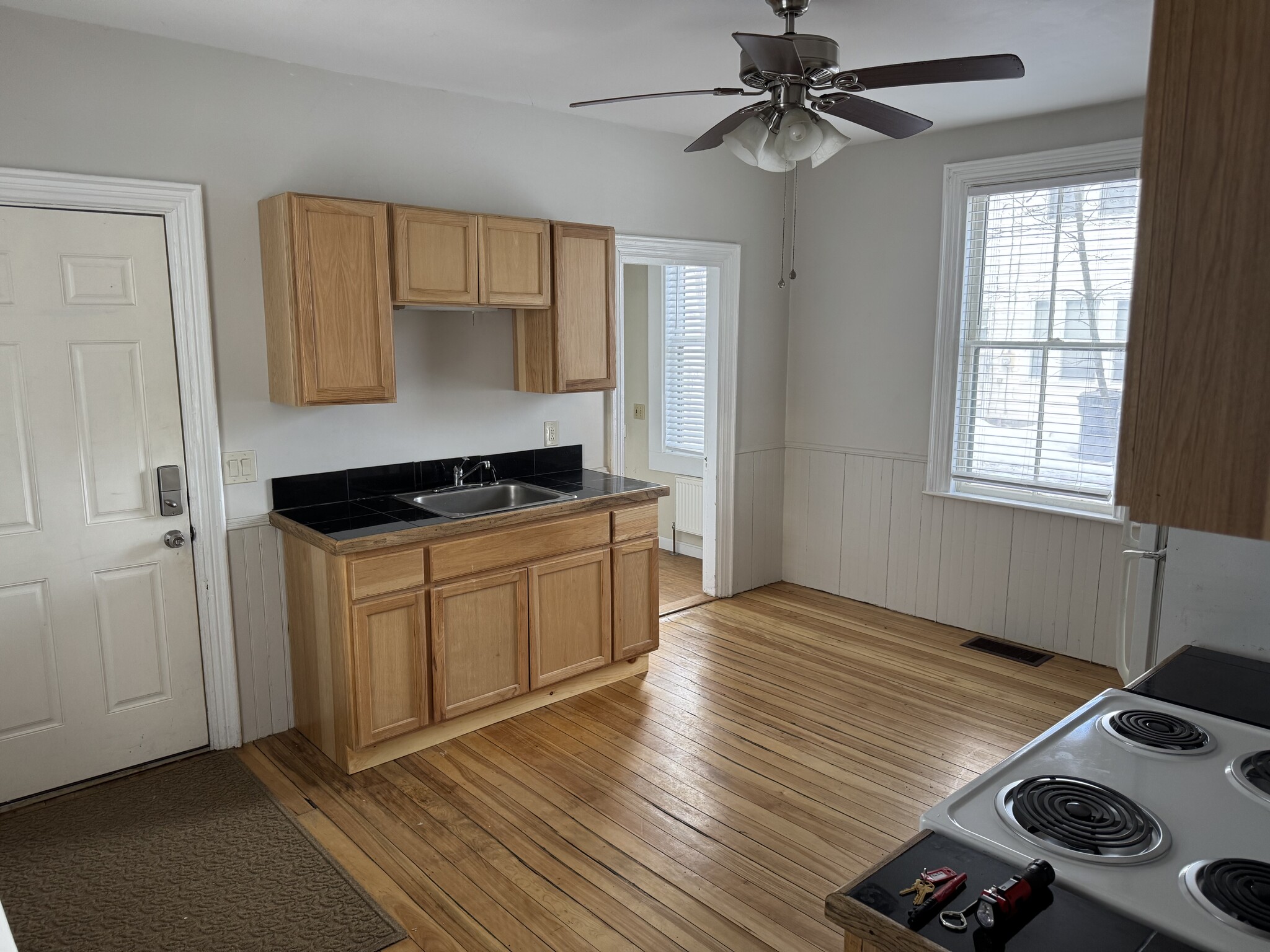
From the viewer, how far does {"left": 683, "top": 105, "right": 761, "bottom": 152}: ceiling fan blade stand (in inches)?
102

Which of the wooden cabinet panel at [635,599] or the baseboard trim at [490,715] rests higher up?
the wooden cabinet panel at [635,599]

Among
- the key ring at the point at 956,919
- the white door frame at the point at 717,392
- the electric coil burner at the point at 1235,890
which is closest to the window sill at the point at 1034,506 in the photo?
the white door frame at the point at 717,392

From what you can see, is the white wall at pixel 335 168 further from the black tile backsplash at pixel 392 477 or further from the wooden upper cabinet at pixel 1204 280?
the wooden upper cabinet at pixel 1204 280

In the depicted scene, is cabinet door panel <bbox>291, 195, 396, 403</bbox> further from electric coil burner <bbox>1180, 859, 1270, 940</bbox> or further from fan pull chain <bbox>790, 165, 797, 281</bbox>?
electric coil burner <bbox>1180, 859, 1270, 940</bbox>

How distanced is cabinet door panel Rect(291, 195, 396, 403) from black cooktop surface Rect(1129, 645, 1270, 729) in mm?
2702

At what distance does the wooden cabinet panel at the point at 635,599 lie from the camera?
12.8ft

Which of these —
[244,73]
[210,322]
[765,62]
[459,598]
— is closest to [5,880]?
[459,598]

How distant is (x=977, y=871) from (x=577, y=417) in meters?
3.41

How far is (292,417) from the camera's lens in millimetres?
3449

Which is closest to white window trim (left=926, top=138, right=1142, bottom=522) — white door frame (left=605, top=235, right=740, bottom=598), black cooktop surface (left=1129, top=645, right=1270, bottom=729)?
white door frame (left=605, top=235, right=740, bottom=598)

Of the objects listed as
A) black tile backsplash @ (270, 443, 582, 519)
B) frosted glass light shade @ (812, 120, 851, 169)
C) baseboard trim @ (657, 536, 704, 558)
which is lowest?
baseboard trim @ (657, 536, 704, 558)

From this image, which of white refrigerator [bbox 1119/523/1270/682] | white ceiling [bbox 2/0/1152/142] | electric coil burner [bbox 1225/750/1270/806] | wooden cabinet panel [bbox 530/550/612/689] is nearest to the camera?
electric coil burner [bbox 1225/750/1270/806]

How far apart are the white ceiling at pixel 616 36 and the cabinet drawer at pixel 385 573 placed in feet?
5.95

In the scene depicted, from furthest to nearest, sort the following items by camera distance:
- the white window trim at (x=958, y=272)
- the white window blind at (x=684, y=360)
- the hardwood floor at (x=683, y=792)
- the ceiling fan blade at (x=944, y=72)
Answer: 1. the white window blind at (x=684, y=360)
2. the white window trim at (x=958, y=272)
3. the hardwood floor at (x=683, y=792)
4. the ceiling fan blade at (x=944, y=72)
